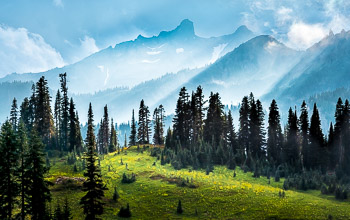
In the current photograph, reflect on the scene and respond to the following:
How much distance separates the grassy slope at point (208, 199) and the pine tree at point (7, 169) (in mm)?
6706

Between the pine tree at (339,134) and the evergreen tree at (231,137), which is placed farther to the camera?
the evergreen tree at (231,137)

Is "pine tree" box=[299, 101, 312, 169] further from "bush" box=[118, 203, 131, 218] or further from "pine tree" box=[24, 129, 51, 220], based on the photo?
"pine tree" box=[24, 129, 51, 220]

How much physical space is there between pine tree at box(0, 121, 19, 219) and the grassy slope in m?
6.71

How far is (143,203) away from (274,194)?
17308mm

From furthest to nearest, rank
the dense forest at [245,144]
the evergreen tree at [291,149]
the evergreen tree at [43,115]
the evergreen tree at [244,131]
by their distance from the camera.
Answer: the evergreen tree at [43,115] → the evergreen tree at [244,131] → the evergreen tree at [291,149] → the dense forest at [245,144]

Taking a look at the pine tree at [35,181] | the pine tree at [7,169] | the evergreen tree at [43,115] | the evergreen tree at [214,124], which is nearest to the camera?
the pine tree at [7,169]

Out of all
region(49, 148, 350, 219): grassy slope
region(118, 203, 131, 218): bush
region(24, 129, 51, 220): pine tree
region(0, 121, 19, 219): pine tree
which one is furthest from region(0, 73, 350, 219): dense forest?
region(0, 121, 19, 219): pine tree

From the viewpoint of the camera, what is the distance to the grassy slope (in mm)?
30984

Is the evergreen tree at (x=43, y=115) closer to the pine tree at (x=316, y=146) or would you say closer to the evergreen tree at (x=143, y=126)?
the evergreen tree at (x=143, y=126)

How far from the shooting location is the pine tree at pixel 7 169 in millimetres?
26828

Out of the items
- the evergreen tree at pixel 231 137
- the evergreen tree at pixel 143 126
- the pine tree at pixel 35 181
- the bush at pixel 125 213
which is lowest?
the bush at pixel 125 213

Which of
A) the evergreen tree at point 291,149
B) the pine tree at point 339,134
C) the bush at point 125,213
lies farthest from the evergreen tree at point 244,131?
the bush at point 125,213

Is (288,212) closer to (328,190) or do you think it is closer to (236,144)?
(328,190)

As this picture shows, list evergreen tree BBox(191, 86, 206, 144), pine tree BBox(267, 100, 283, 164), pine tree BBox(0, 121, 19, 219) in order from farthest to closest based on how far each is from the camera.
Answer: evergreen tree BBox(191, 86, 206, 144)
pine tree BBox(267, 100, 283, 164)
pine tree BBox(0, 121, 19, 219)
